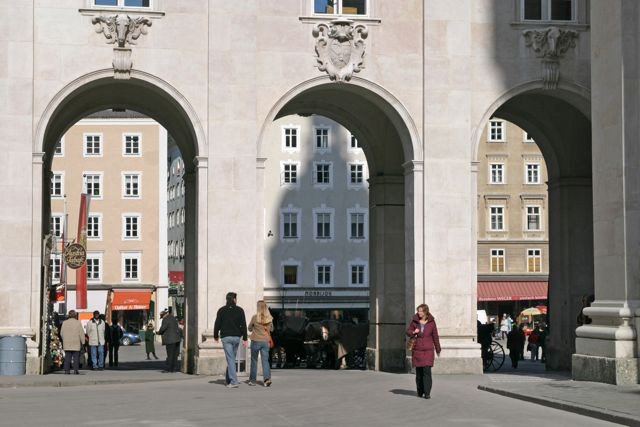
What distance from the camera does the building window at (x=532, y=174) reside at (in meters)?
92.1

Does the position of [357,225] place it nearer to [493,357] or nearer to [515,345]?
[515,345]

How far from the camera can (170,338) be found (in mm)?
34062

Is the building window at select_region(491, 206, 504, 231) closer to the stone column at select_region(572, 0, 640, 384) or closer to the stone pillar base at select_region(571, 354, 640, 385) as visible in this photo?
the stone column at select_region(572, 0, 640, 384)

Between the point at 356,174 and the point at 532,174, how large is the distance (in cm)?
1256

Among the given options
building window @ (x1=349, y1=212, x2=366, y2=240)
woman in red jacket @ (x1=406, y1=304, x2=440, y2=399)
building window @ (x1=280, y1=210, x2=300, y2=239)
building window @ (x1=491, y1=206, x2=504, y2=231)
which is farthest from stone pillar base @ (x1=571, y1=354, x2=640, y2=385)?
building window @ (x1=349, y1=212, x2=366, y2=240)

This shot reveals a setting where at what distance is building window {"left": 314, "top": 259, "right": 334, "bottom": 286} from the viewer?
94.2 metres

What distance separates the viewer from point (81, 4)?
30.4m

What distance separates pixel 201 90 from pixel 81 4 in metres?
3.36

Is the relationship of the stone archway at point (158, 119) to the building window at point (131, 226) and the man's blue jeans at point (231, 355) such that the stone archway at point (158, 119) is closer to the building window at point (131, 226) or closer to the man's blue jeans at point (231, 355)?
the man's blue jeans at point (231, 355)

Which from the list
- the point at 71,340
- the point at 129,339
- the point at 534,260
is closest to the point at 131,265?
the point at 129,339

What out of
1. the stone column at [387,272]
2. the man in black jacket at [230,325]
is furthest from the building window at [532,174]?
the man in black jacket at [230,325]

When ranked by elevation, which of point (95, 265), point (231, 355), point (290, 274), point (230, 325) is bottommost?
point (231, 355)

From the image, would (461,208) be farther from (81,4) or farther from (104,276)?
(104,276)

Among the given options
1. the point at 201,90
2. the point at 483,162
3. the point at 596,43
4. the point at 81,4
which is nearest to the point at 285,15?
the point at 201,90
